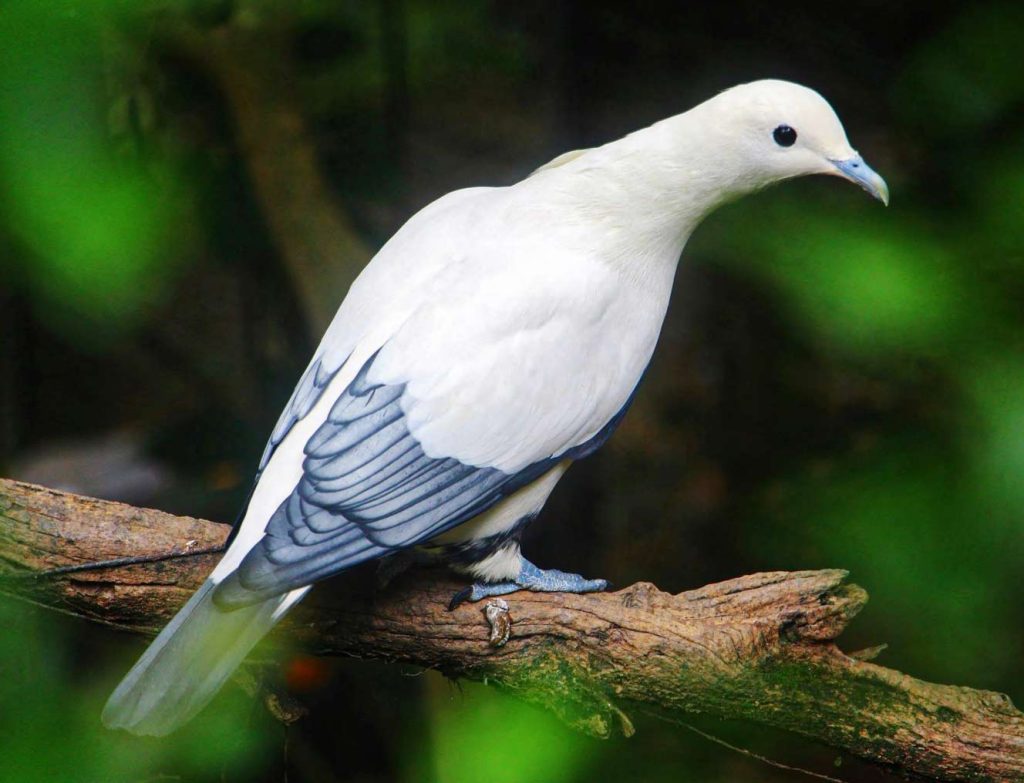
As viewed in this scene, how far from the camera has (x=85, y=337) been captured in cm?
206

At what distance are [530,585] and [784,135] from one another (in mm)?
667

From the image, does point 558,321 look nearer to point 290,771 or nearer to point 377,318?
point 377,318

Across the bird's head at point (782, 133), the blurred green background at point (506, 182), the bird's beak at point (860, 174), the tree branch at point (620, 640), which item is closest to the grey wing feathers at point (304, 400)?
the tree branch at point (620, 640)

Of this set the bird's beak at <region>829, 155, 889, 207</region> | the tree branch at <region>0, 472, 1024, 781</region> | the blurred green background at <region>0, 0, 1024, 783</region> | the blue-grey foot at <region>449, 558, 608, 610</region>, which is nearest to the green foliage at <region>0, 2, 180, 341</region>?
the blurred green background at <region>0, 0, 1024, 783</region>

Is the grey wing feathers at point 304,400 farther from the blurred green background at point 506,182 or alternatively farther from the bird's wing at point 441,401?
the blurred green background at point 506,182

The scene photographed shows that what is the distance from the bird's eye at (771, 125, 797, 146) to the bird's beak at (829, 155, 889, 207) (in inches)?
2.2

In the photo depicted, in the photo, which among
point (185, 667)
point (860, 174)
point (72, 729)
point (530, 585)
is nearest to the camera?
point (185, 667)

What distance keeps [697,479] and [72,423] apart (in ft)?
4.22

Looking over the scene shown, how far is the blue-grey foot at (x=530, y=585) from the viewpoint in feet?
5.00

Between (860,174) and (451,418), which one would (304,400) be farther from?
(860,174)

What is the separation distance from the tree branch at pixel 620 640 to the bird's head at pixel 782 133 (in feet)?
1.70

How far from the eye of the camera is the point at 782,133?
1.40m

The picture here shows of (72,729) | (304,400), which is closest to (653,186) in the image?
(304,400)

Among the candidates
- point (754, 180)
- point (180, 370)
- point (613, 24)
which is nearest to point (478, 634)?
point (754, 180)
